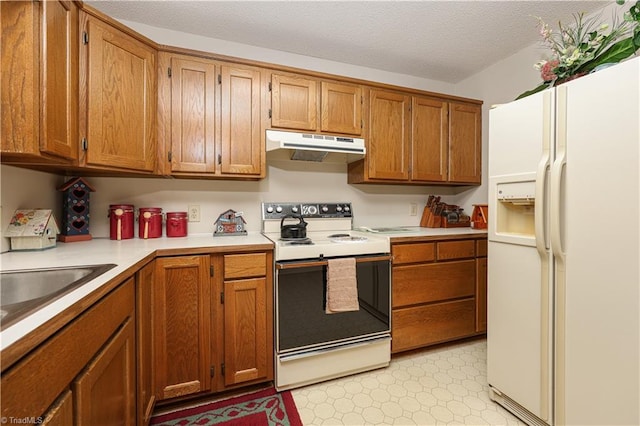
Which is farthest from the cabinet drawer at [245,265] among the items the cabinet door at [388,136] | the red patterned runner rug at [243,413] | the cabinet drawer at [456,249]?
the cabinet drawer at [456,249]

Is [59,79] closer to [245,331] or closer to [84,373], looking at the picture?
[84,373]

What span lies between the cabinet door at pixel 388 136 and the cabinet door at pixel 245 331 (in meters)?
1.31

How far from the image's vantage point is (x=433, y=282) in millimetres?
2111

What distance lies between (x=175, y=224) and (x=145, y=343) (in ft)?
2.81

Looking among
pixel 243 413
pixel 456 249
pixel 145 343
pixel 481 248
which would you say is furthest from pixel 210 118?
pixel 481 248

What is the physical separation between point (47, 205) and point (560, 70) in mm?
2971

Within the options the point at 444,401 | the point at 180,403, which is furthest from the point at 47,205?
the point at 444,401

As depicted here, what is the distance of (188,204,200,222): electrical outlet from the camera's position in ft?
6.93

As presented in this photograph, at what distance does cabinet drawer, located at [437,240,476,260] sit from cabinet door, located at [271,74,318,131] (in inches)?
53.4

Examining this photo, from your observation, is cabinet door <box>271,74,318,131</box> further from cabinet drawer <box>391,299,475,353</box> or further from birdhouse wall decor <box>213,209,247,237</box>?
cabinet drawer <box>391,299,475,353</box>

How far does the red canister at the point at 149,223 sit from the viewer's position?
1.90m

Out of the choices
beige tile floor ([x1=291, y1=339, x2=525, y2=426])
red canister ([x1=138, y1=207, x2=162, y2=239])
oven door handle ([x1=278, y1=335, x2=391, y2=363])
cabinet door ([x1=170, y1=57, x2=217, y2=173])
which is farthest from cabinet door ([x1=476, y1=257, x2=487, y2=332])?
red canister ([x1=138, y1=207, x2=162, y2=239])

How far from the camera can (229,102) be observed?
1.89 metres

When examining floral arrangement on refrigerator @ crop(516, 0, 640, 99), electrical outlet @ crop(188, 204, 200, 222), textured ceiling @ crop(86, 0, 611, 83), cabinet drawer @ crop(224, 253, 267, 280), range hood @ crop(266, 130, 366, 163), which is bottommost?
cabinet drawer @ crop(224, 253, 267, 280)
